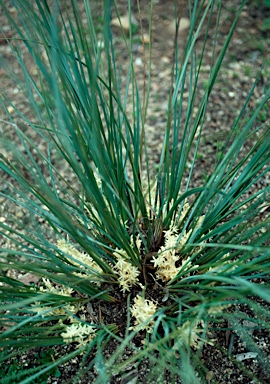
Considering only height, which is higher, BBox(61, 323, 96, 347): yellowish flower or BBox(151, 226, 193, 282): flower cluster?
BBox(151, 226, 193, 282): flower cluster

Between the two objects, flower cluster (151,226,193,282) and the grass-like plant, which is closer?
the grass-like plant

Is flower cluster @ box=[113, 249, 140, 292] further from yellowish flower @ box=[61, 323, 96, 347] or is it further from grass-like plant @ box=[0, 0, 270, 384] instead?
yellowish flower @ box=[61, 323, 96, 347]

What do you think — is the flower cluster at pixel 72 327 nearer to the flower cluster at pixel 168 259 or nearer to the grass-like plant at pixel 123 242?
the grass-like plant at pixel 123 242

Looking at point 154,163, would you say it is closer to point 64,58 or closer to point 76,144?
point 64,58

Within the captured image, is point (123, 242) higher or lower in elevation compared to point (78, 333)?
higher

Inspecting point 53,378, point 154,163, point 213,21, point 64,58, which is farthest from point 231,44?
point 53,378

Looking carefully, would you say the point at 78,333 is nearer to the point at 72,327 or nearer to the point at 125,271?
the point at 72,327

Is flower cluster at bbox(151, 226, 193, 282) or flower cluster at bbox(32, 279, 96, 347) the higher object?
flower cluster at bbox(151, 226, 193, 282)

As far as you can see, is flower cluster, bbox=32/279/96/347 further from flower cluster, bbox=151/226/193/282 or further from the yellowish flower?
flower cluster, bbox=151/226/193/282

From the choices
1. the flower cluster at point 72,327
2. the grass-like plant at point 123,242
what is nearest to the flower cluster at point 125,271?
the grass-like plant at point 123,242

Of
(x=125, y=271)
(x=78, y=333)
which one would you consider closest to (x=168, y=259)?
(x=125, y=271)

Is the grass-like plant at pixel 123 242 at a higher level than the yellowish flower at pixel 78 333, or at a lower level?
higher

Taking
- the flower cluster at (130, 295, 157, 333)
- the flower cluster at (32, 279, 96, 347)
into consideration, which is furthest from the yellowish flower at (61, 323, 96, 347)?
the flower cluster at (130, 295, 157, 333)

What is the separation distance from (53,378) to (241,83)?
1.27m
